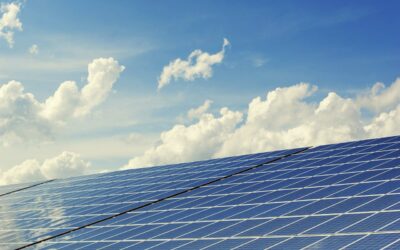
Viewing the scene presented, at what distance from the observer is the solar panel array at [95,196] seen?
2598 cm

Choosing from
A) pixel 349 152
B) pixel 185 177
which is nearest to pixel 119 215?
pixel 185 177

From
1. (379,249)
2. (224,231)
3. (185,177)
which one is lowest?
(379,249)

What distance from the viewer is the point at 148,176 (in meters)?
36.3

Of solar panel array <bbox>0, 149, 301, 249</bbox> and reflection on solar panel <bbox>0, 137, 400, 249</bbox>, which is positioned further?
solar panel array <bbox>0, 149, 301, 249</bbox>

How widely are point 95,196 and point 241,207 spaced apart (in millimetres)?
13544

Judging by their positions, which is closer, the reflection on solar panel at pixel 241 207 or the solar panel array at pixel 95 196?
the reflection on solar panel at pixel 241 207

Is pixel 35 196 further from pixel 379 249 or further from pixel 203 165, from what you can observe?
pixel 379 249

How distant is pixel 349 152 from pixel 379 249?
15689 mm

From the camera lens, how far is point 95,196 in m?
32.5

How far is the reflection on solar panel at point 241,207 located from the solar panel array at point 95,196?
0.10 meters

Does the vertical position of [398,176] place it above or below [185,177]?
below

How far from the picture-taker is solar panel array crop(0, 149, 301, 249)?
2598 cm

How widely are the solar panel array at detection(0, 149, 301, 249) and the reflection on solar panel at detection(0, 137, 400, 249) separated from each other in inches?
3.9

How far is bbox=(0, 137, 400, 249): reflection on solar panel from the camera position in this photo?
16.2 m
